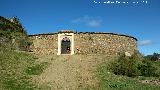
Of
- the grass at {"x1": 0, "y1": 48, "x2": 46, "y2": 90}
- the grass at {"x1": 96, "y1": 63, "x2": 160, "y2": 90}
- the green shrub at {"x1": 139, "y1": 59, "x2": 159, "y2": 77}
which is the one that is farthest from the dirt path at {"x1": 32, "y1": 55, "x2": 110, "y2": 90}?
the green shrub at {"x1": 139, "y1": 59, "x2": 159, "y2": 77}

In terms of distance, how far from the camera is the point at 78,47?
3192 centimetres

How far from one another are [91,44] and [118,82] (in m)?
10.6

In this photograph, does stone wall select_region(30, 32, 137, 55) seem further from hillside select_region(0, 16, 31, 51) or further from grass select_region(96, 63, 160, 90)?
grass select_region(96, 63, 160, 90)

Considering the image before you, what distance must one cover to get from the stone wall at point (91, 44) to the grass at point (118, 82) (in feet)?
24.1

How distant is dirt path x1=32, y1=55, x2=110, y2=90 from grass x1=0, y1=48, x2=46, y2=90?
2.48 feet

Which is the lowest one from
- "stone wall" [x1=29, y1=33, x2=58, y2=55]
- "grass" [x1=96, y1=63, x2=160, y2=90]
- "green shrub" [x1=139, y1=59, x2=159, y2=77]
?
"grass" [x1=96, y1=63, x2=160, y2=90]

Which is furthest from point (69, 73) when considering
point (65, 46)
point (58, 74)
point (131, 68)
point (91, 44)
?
point (65, 46)

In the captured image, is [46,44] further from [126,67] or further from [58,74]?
[126,67]

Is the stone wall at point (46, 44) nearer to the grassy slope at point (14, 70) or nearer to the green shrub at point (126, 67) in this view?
the grassy slope at point (14, 70)

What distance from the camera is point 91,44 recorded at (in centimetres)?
3183

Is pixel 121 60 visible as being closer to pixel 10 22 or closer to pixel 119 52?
pixel 119 52

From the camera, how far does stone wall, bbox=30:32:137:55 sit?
3186cm

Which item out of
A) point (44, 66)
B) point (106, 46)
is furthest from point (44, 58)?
point (106, 46)

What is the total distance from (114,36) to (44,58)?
8165 mm
